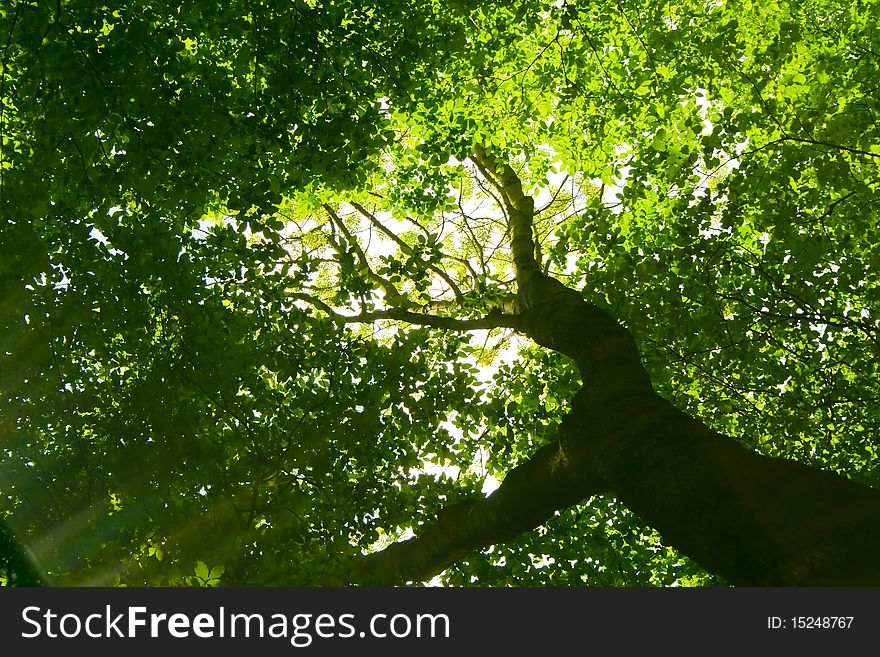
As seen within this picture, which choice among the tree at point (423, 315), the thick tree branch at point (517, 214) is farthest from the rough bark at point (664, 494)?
the thick tree branch at point (517, 214)

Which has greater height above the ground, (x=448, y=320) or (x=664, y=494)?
(x=448, y=320)

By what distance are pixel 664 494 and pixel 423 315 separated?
220 inches

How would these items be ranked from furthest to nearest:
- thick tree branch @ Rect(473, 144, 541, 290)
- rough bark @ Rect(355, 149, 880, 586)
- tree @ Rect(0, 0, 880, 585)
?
1. thick tree branch @ Rect(473, 144, 541, 290)
2. tree @ Rect(0, 0, 880, 585)
3. rough bark @ Rect(355, 149, 880, 586)

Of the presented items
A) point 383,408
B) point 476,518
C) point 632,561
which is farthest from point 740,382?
point 383,408

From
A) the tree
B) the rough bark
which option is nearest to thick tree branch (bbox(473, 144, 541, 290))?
the tree

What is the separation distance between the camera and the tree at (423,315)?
5211mm

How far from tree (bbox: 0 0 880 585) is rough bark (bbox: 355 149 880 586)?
25 mm

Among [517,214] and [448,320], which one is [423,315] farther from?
[517,214]

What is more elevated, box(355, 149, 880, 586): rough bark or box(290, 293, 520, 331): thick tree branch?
box(290, 293, 520, 331): thick tree branch

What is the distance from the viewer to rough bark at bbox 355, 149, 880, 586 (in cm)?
362

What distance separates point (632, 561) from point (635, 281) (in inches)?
173

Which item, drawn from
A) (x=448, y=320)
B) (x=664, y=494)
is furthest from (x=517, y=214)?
(x=664, y=494)

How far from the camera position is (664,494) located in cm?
435

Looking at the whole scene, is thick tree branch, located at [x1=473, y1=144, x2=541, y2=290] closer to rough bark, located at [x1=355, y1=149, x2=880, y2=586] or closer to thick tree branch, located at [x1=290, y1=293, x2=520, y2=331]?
thick tree branch, located at [x1=290, y1=293, x2=520, y2=331]
